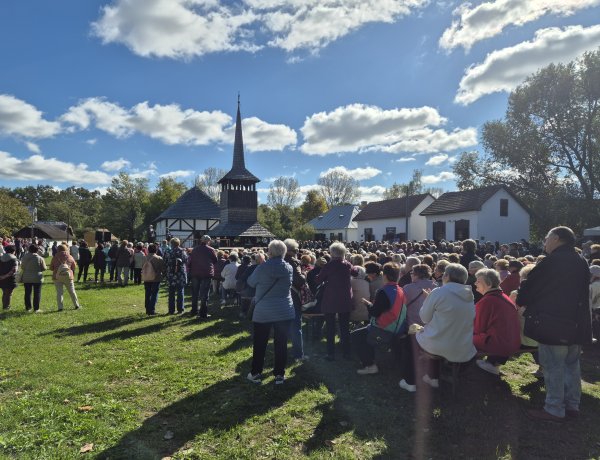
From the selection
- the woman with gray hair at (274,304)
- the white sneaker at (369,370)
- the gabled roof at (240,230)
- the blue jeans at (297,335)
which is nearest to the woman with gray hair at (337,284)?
the blue jeans at (297,335)

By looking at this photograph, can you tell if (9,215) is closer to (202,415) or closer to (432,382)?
(202,415)

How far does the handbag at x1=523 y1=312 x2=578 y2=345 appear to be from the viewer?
4125 millimetres

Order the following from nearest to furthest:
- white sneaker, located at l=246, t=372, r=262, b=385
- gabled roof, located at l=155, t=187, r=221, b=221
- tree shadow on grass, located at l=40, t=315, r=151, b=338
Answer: white sneaker, located at l=246, t=372, r=262, b=385 < tree shadow on grass, located at l=40, t=315, r=151, b=338 < gabled roof, located at l=155, t=187, r=221, b=221

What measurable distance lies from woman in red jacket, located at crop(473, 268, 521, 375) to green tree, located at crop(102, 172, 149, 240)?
61072mm

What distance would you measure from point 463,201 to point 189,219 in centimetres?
2872

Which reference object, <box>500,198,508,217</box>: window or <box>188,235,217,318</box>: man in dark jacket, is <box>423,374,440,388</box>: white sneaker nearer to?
<box>188,235,217,318</box>: man in dark jacket

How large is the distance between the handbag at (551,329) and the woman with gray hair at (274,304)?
288 cm

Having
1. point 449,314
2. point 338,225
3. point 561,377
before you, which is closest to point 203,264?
point 449,314

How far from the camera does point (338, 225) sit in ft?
178

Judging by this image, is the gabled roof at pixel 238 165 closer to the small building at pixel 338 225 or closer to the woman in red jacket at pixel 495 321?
the small building at pixel 338 225

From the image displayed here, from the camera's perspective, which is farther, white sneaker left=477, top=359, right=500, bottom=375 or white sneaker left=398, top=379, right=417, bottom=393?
white sneaker left=477, top=359, right=500, bottom=375

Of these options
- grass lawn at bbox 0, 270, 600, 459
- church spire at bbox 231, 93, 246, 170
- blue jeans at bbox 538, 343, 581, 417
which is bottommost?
grass lawn at bbox 0, 270, 600, 459

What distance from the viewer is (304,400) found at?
4.78 m

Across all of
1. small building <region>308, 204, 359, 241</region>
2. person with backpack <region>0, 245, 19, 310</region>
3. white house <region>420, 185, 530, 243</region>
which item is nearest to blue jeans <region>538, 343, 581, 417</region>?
person with backpack <region>0, 245, 19, 310</region>
